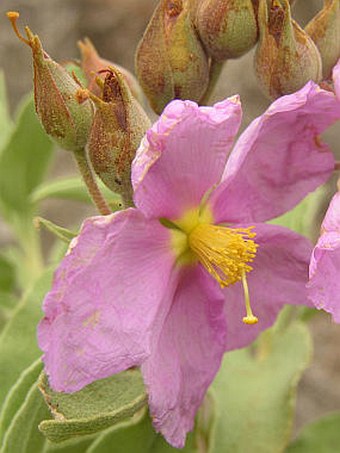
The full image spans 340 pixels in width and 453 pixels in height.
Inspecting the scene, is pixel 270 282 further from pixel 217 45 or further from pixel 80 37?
pixel 80 37

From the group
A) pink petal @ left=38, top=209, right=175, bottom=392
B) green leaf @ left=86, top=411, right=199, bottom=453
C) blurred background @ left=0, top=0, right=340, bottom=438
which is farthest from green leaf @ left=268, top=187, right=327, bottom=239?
blurred background @ left=0, top=0, right=340, bottom=438

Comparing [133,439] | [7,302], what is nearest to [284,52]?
[133,439]

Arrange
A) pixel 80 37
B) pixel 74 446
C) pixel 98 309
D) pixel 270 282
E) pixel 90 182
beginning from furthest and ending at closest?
pixel 80 37
pixel 74 446
pixel 270 282
pixel 90 182
pixel 98 309

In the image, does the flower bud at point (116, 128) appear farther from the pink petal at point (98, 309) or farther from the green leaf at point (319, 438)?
the green leaf at point (319, 438)

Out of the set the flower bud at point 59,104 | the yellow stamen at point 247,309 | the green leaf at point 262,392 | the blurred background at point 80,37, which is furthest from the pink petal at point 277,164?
the blurred background at point 80,37

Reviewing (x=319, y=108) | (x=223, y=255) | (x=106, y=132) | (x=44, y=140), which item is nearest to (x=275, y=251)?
(x=223, y=255)

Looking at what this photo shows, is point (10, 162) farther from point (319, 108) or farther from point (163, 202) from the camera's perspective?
point (319, 108)
